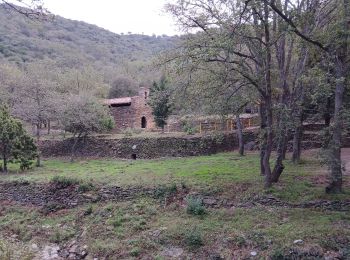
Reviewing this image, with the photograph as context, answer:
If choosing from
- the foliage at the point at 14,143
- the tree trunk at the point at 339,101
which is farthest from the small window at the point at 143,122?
the tree trunk at the point at 339,101

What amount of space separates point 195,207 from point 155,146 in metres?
13.5

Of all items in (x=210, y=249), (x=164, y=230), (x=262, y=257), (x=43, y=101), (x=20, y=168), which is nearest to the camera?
(x=262, y=257)

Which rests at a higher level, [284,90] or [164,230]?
[284,90]

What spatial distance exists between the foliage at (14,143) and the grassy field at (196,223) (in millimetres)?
5753

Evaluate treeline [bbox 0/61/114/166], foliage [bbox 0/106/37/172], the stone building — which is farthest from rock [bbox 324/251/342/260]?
the stone building

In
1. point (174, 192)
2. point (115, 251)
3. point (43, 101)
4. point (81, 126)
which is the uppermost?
point (43, 101)

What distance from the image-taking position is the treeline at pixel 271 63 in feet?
36.2

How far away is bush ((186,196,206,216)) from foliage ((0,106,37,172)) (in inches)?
522

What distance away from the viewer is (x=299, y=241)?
9.89 meters

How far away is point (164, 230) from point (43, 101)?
59.5ft

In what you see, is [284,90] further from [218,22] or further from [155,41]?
[155,41]

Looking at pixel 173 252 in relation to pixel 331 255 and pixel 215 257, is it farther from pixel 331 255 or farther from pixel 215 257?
pixel 331 255

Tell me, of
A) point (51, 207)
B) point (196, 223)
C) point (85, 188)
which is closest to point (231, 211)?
point (196, 223)

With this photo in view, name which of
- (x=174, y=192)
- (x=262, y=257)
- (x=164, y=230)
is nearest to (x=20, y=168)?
(x=174, y=192)
